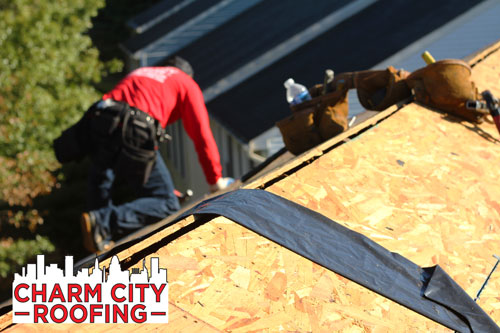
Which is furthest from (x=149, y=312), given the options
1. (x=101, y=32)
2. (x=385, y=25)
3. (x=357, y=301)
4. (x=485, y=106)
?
(x=101, y=32)

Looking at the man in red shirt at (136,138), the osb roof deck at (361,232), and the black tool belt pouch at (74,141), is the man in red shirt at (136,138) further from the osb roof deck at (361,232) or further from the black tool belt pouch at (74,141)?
the osb roof deck at (361,232)

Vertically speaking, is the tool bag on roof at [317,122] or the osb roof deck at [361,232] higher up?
the tool bag on roof at [317,122]

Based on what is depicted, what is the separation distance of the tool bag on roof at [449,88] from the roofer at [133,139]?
7.70 feet

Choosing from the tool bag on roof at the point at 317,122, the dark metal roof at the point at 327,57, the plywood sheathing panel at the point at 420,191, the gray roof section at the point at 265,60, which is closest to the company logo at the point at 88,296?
the plywood sheathing panel at the point at 420,191

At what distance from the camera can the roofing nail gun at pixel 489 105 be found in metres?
4.64

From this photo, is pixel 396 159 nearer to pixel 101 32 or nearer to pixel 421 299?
pixel 421 299

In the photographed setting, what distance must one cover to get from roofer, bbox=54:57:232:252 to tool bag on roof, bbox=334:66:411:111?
1857mm

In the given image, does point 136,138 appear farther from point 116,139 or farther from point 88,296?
point 88,296

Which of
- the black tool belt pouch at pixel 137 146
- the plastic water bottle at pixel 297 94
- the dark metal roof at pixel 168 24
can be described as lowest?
the black tool belt pouch at pixel 137 146

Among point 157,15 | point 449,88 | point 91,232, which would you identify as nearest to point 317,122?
point 449,88

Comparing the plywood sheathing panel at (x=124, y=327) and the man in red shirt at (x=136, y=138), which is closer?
the plywood sheathing panel at (x=124, y=327)

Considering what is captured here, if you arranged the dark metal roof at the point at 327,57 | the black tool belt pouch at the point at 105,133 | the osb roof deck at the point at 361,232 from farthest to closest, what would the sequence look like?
1. the dark metal roof at the point at 327,57
2. the black tool belt pouch at the point at 105,133
3. the osb roof deck at the point at 361,232

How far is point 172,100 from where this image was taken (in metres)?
6.62

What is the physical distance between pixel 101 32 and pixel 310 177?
29.6 m
